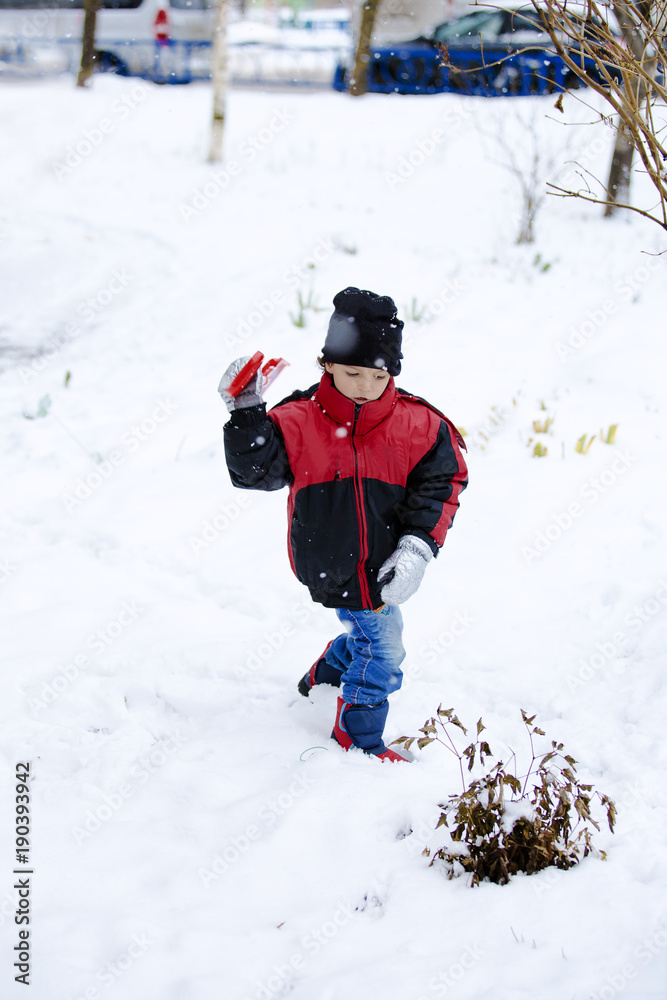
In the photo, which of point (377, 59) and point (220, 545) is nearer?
point (220, 545)

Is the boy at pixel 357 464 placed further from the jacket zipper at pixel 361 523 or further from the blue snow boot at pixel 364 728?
the blue snow boot at pixel 364 728

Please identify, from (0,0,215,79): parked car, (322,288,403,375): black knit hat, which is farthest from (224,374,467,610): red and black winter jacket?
(0,0,215,79): parked car

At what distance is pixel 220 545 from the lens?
400cm

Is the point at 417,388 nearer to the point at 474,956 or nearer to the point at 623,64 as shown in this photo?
the point at 623,64

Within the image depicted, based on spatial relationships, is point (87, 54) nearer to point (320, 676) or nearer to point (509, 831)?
point (320, 676)

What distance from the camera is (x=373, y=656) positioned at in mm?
2508

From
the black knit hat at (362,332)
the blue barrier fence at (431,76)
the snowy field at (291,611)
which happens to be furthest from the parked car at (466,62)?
the black knit hat at (362,332)

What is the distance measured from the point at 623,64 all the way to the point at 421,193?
24.0 ft

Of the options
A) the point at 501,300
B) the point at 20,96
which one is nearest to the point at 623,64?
the point at 501,300

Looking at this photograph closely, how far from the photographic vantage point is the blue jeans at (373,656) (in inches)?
97.4

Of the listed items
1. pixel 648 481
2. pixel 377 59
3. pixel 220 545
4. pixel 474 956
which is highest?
pixel 377 59

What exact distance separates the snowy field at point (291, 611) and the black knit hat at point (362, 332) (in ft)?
2.79

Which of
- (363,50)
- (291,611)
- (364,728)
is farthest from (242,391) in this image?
(363,50)

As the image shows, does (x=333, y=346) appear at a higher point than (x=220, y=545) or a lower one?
higher
